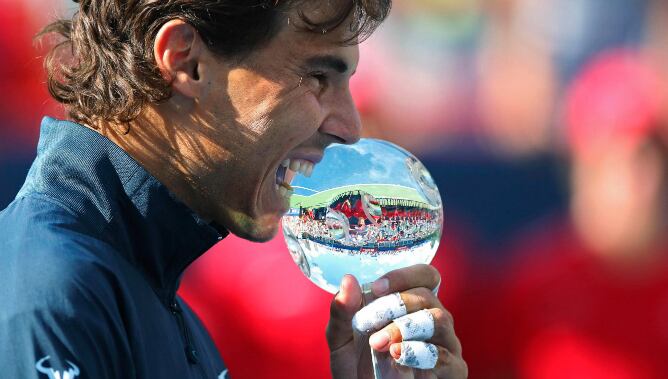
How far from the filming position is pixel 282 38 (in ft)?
6.53

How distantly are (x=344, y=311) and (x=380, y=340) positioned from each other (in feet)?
0.75

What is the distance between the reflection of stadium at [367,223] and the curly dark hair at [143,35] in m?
0.37

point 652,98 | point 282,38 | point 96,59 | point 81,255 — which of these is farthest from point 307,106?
point 652,98

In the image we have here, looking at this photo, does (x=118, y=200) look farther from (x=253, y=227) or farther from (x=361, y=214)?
(x=361, y=214)

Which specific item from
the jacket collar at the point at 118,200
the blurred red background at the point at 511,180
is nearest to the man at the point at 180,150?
the jacket collar at the point at 118,200

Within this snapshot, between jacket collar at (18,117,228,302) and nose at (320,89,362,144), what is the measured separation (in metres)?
0.37

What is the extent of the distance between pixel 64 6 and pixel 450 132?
1.75 m

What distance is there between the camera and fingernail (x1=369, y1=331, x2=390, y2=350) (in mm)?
1898

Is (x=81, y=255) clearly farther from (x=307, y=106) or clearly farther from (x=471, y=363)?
(x=471, y=363)

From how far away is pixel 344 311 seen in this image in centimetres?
212

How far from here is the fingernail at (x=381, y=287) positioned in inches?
79.0

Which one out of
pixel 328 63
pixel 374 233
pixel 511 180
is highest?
pixel 328 63

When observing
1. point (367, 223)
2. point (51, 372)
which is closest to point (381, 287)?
point (367, 223)

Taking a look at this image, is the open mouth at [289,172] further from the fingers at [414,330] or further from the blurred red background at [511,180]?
the blurred red background at [511,180]
